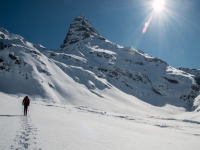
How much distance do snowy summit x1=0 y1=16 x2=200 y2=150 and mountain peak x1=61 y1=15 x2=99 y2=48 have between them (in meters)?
1.76

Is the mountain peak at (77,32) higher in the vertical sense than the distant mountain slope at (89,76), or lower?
higher

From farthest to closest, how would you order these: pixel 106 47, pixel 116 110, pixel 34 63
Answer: pixel 106 47 < pixel 34 63 < pixel 116 110

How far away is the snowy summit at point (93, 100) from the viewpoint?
368 inches

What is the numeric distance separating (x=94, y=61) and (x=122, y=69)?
18.3m

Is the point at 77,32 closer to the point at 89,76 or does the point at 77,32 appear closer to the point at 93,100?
the point at 89,76

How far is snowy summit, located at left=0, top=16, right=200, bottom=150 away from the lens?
30.7ft

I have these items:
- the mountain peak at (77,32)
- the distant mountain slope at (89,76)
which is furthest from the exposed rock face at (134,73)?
the mountain peak at (77,32)

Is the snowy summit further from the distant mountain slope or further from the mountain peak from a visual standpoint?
the mountain peak

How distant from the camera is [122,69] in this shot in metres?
102

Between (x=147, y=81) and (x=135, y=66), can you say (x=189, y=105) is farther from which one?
(x=135, y=66)

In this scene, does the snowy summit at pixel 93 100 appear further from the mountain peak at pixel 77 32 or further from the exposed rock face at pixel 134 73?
the mountain peak at pixel 77 32

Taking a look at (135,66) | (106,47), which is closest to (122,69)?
(135,66)

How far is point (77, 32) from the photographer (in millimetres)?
160250

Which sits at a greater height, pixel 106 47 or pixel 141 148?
pixel 106 47
